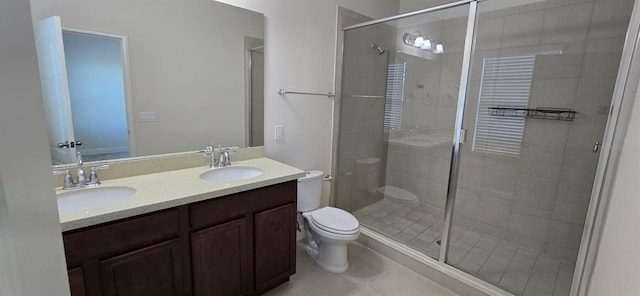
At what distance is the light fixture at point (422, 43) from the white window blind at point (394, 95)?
0.73 ft

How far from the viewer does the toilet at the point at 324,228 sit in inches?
80.9

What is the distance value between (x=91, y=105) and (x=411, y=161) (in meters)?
2.79

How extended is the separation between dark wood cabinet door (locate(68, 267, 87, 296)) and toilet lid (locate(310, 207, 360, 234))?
53.8 inches

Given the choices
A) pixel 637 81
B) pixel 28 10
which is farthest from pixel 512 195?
pixel 28 10

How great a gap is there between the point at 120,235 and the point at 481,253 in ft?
8.49

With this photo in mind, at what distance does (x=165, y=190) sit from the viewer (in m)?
1.43

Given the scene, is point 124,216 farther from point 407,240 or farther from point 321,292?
point 407,240

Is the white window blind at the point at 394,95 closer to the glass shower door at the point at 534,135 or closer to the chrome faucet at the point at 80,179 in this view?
the glass shower door at the point at 534,135

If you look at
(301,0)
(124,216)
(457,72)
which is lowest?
(124,216)

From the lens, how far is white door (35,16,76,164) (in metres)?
1.31

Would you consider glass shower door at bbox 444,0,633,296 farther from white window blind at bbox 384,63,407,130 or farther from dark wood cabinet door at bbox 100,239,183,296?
dark wood cabinet door at bbox 100,239,183,296

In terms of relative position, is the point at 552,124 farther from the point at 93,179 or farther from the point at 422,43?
the point at 93,179

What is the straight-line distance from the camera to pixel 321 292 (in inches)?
76.9

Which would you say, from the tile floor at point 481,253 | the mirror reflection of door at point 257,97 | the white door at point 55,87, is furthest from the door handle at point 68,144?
the tile floor at point 481,253
